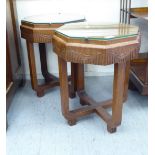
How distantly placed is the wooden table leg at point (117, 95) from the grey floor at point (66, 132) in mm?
75

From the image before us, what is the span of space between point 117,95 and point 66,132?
378 millimetres

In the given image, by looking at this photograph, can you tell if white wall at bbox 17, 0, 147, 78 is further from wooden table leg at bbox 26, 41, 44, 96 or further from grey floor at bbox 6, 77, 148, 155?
grey floor at bbox 6, 77, 148, 155

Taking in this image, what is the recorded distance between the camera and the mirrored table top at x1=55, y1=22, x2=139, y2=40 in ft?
3.27

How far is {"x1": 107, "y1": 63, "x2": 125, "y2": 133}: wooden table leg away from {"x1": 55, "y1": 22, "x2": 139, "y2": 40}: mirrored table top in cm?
15

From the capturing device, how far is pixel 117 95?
114 centimetres

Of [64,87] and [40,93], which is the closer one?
[64,87]

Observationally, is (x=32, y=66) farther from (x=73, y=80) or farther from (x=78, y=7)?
(x=78, y=7)

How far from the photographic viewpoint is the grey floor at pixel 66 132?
1143mm

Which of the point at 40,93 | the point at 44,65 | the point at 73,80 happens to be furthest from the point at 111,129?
the point at 44,65

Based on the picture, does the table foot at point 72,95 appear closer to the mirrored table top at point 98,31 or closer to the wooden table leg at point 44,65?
the wooden table leg at point 44,65

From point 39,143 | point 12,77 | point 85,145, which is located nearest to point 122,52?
point 85,145

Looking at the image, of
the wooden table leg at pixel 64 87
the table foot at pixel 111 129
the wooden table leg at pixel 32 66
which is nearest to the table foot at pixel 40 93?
the wooden table leg at pixel 32 66

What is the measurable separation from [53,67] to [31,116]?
67cm

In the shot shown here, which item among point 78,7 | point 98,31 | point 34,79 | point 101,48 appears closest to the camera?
point 101,48
